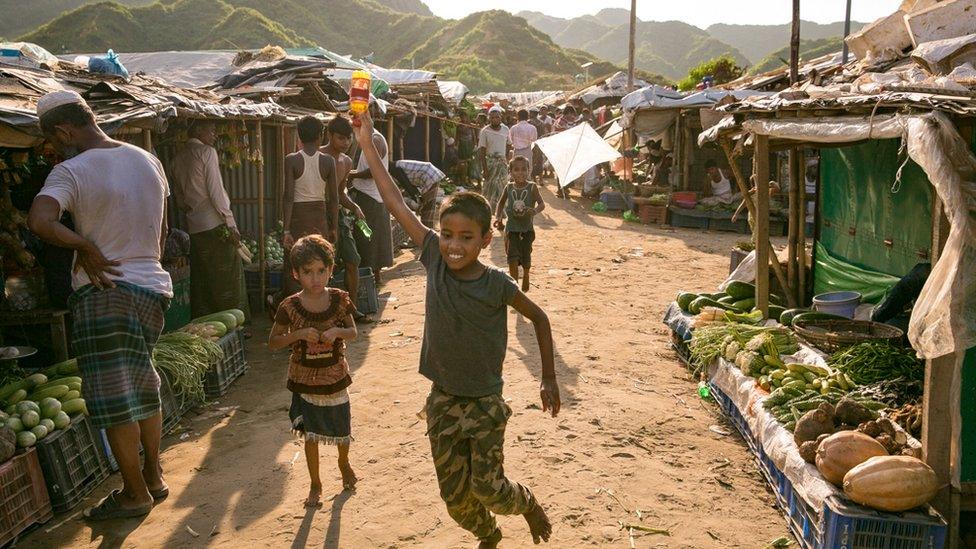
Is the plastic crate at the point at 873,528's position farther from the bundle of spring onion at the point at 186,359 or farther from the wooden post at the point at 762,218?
the bundle of spring onion at the point at 186,359

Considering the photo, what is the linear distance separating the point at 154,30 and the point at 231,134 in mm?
42877

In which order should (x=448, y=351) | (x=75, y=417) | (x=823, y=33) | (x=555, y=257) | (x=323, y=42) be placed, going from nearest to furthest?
(x=448, y=351)
(x=75, y=417)
(x=555, y=257)
(x=323, y=42)
(x=823, y=33)

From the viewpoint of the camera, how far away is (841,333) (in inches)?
228

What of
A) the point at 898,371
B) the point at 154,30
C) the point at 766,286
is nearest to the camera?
the point at 898,371

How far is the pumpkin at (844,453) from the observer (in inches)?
151

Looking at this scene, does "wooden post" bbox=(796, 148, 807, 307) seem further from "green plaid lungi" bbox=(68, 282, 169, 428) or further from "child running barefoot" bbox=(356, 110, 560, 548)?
"green plaid lungi" bbox=(68, 282, 169, 428)

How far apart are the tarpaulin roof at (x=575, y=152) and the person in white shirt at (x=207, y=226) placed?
28.9 ft

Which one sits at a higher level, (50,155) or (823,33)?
(823,33)

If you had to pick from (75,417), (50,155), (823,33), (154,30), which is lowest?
(75,417)

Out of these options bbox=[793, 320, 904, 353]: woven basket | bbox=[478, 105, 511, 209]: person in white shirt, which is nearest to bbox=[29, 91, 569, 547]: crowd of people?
bbox=[793, 320, 904, 353]: woven basket

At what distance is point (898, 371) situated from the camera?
200 inches

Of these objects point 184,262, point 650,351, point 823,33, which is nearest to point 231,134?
point 184,262

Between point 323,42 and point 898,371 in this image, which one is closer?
point 898,371

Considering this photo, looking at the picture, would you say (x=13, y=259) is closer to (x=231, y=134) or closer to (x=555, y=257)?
(x=231, y=134)
